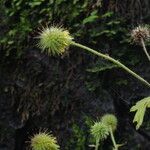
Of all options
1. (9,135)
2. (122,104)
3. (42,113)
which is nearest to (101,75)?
(122,104)

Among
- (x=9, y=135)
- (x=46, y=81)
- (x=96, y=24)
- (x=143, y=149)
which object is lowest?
(x=143, y=149)

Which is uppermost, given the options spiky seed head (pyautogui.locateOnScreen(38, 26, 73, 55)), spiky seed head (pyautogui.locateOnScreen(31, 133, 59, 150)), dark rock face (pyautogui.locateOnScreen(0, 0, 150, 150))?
dark rock face (pyautogui.locateOnScreen(0, 0, 150, 150))

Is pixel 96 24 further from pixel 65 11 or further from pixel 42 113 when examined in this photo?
pixel 42 113

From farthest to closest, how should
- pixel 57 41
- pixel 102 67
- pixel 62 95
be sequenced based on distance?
pixel 62 95 → pixel 102 67 → pixel 57 41

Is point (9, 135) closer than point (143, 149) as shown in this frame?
No

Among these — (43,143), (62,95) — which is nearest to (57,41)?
(43,143)

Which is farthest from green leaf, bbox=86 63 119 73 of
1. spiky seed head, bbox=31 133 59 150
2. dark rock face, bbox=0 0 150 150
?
spiky seed head, bbox=31 133 59 150

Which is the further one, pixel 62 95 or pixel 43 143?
pixel 62 95

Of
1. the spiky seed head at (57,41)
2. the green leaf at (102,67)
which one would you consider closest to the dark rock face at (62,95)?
the green leaf at (102,67)

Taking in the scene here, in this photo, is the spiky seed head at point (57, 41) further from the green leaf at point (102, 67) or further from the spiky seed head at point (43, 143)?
the green leaf at point (102, 67)

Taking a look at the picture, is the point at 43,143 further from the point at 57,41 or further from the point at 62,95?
the point at 62,95

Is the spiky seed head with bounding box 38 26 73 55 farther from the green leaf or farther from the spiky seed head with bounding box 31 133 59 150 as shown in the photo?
the green leaf
